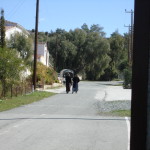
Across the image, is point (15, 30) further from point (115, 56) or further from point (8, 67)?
point (115, 56)

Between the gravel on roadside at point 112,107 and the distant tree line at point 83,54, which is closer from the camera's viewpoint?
the gravel on roadside at point 112,107

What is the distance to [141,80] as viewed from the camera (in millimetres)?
2908

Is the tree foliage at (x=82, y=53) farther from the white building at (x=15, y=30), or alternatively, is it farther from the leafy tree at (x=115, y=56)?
the white building at (x=15, y=30)

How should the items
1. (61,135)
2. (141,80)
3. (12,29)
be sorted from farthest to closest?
(12,29) → (61,135) → (141,80)

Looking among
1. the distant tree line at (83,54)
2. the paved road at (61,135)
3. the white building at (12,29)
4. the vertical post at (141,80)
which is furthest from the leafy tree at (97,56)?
the vertical post at (141,80)

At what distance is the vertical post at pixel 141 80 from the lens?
9.45 feet

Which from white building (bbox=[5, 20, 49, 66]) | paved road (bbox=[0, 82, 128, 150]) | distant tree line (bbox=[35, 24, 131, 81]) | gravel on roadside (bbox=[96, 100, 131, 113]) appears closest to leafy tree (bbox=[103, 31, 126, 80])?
distant tree line (bbox=[35, 24, 131, 81])

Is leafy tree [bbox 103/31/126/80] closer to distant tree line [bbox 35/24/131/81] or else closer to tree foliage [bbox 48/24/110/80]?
distant tree line [bbox 35/24/131/81]

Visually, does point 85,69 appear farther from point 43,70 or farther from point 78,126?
point 78,126

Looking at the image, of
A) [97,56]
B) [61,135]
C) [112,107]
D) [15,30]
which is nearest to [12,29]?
[15,30]

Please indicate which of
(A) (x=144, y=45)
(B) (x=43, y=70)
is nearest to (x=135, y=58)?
(A) (x=144, y=45)

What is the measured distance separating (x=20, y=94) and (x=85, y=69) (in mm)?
64095

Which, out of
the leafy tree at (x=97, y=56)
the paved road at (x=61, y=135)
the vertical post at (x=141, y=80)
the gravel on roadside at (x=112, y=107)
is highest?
the leafy tree at (x=97, y=56)

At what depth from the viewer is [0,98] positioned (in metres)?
25.5
